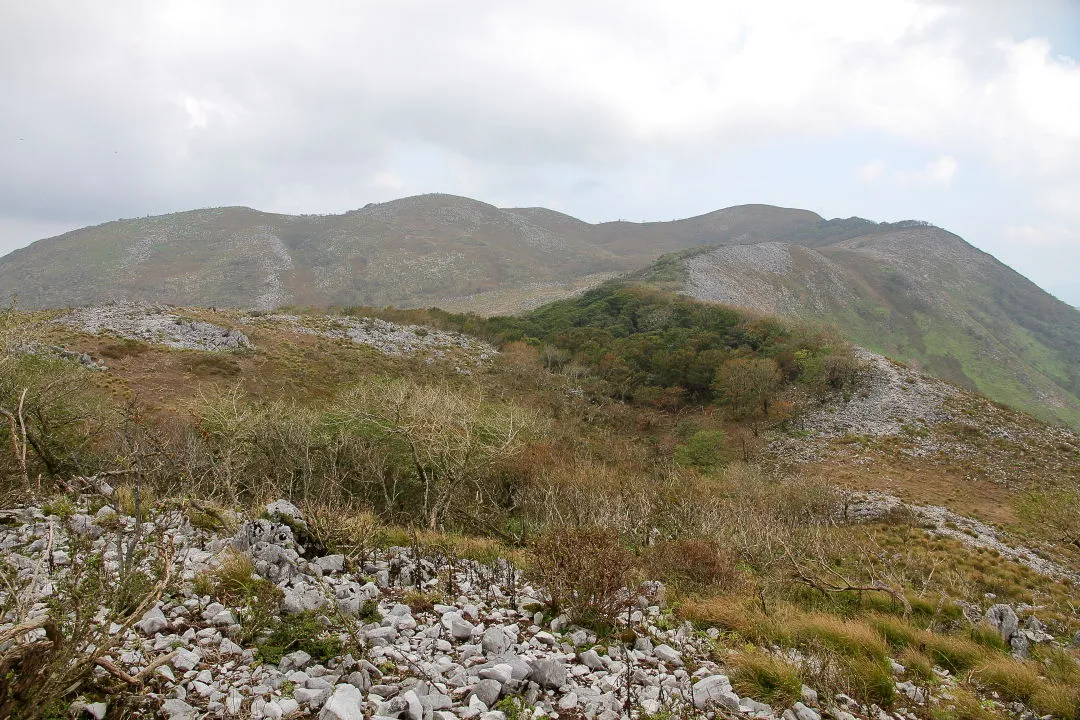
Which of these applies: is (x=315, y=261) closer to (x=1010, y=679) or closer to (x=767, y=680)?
(x=767, y=680)

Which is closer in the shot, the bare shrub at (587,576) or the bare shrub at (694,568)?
the bare shrub at (587,576)

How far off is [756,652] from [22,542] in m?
9.11

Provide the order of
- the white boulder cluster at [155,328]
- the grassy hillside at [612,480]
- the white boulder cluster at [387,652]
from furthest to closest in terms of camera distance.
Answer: the white boulder cluster at [155,328] < the grassy hillside at [612,480] < the white boulder cluster at [387,652]

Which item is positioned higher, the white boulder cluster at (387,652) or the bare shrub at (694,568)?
the white boulder cluster at (387,652)

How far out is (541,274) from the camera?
5271 inches

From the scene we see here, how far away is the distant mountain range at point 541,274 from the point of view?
8162 cm

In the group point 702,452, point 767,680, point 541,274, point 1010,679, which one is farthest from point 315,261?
point 1010,679

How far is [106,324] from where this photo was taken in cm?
3794

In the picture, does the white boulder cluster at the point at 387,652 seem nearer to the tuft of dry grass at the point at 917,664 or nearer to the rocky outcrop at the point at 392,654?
the rocky outcrop at the point at 392,654

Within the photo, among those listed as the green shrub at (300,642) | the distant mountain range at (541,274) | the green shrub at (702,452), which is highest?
the distant mountain range at (541,274)

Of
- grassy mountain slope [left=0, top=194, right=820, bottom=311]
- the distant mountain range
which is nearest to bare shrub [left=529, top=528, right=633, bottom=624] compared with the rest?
the distant mountain range

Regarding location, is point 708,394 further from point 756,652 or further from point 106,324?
point 106,324

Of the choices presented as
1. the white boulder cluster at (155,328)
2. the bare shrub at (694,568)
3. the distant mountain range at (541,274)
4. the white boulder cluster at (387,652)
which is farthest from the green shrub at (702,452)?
the distant mountain range at (541,274)

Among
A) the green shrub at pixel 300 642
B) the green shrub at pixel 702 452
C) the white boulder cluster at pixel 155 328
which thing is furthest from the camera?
the white boulder cluster at pixel 155 328
